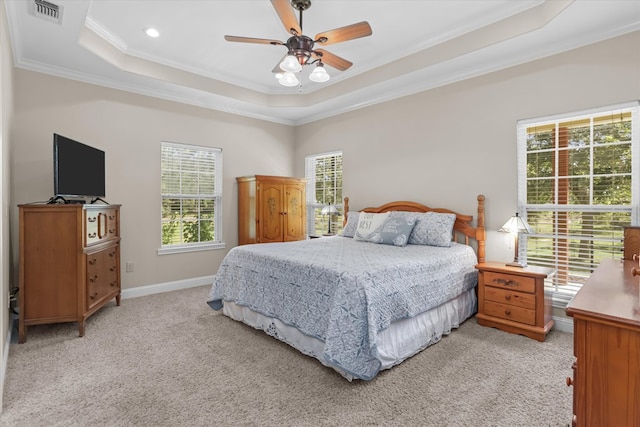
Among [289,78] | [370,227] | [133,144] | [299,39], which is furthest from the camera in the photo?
[133,144]

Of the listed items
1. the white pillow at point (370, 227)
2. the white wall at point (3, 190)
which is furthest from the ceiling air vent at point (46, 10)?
the white pillow at point (370, 227)

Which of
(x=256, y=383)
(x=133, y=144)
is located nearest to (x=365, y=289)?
(x=256, y=383)

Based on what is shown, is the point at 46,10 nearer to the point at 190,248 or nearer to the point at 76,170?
the point at 76,170

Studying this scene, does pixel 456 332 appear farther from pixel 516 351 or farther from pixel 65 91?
pixel 65 91

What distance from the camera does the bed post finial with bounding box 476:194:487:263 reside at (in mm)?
3506

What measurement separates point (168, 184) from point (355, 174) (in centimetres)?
267

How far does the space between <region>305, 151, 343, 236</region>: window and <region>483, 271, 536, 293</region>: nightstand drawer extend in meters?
2.52

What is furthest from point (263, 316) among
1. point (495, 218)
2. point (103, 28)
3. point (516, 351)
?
point (103, 28)

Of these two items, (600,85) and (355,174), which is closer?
(600,85)

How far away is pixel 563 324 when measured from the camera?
9.95 feet

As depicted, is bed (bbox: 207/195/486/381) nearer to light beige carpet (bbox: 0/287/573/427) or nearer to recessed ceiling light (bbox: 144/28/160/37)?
light beige carpet (bbox: 0/287/573/427)

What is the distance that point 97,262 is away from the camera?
3221 millimetres

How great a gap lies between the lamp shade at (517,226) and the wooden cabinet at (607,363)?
2.16 meters

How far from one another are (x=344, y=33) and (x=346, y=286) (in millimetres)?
1889
